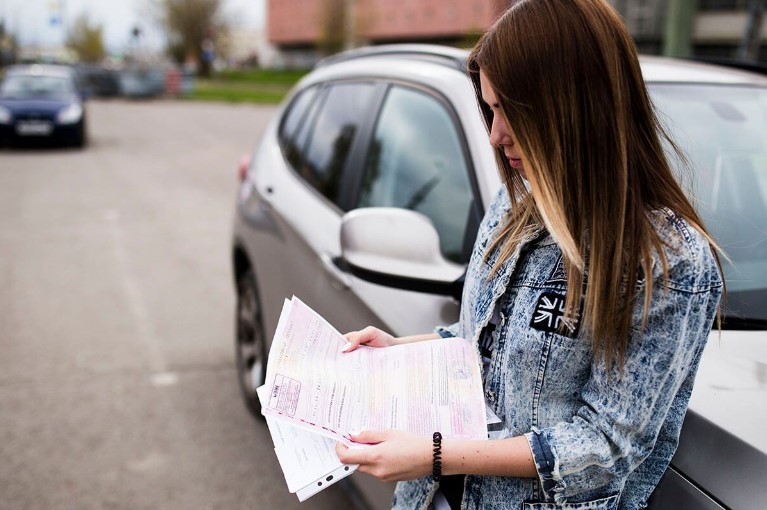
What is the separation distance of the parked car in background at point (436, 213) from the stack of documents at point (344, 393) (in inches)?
15.6

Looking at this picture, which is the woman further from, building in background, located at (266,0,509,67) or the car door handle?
building in background, located at (266,0,509,67)

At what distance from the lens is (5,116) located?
48.6 feet

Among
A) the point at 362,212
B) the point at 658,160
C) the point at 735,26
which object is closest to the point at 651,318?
the point at 658,160

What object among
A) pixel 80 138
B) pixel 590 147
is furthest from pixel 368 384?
pixel 80 138

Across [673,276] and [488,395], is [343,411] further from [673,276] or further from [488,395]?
[673,276]

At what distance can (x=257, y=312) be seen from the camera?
12.5 ft

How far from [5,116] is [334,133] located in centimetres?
1365

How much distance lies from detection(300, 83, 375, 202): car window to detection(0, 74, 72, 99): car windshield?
45.0 feet

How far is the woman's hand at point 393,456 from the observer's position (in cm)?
130

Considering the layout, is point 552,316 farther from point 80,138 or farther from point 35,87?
point 35,87

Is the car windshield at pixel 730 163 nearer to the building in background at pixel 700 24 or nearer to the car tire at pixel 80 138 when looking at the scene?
the car tire at pixel 80 138

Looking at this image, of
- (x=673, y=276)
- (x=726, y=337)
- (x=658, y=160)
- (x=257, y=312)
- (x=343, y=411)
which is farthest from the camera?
(x=257, y=312)

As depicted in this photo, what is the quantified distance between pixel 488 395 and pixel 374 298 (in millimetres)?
931

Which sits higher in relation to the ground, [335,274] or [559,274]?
[559,274]
